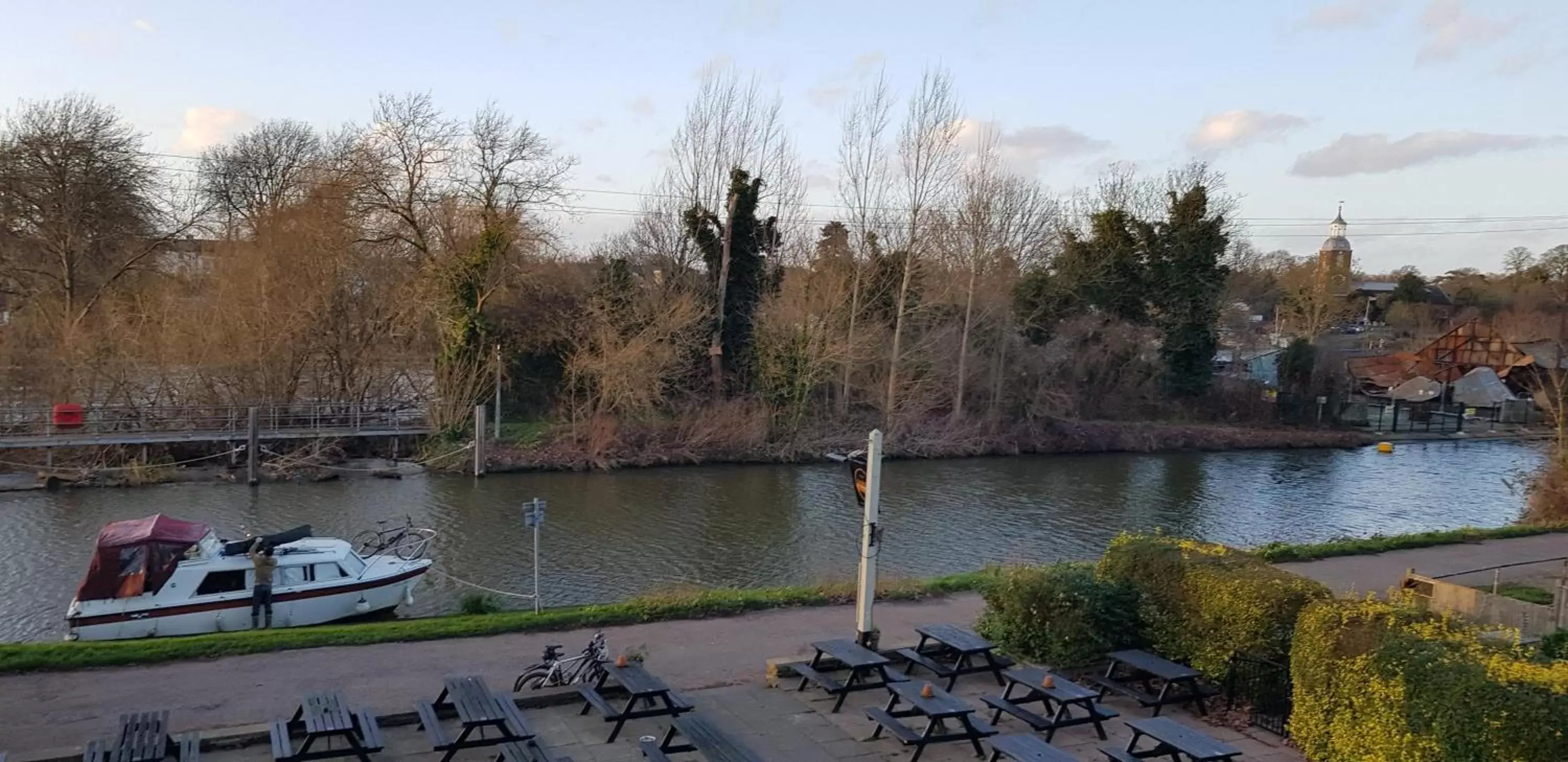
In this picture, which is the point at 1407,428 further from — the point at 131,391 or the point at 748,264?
the point at 131,391

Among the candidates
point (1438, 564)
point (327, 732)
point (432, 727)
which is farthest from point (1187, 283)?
point (327, 732)

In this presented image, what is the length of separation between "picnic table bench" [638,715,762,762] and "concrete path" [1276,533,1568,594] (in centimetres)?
1291

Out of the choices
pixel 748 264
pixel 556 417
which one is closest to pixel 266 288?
pixel 556 417

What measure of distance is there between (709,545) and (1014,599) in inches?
482

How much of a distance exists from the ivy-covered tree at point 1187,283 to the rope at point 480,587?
126ft

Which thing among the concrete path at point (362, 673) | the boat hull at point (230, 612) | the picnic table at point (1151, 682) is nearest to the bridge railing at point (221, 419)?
the boat hull at point (230, 612)

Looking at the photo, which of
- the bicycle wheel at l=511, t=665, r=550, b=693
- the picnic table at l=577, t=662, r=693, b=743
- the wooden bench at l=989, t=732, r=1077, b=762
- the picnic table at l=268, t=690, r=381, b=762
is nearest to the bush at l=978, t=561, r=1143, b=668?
the wooden bench at l=989, t=732, r=1077, b=762

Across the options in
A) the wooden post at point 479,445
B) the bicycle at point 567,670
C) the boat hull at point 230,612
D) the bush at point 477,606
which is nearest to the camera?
the bicycle at point 567,670

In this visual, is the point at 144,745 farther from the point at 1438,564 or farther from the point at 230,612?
the point at 1438,564

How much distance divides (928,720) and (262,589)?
444 inches

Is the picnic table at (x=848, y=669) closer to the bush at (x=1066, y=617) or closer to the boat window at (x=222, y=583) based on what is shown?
the bush at (x=1066, y=617)

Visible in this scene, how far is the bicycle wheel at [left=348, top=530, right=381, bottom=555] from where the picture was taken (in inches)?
854

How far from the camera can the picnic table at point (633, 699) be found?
31.6 ft

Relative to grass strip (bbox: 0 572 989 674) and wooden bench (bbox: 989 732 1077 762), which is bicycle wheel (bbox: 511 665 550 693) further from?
wooden bench (bbox: 989 732 1077 762)
